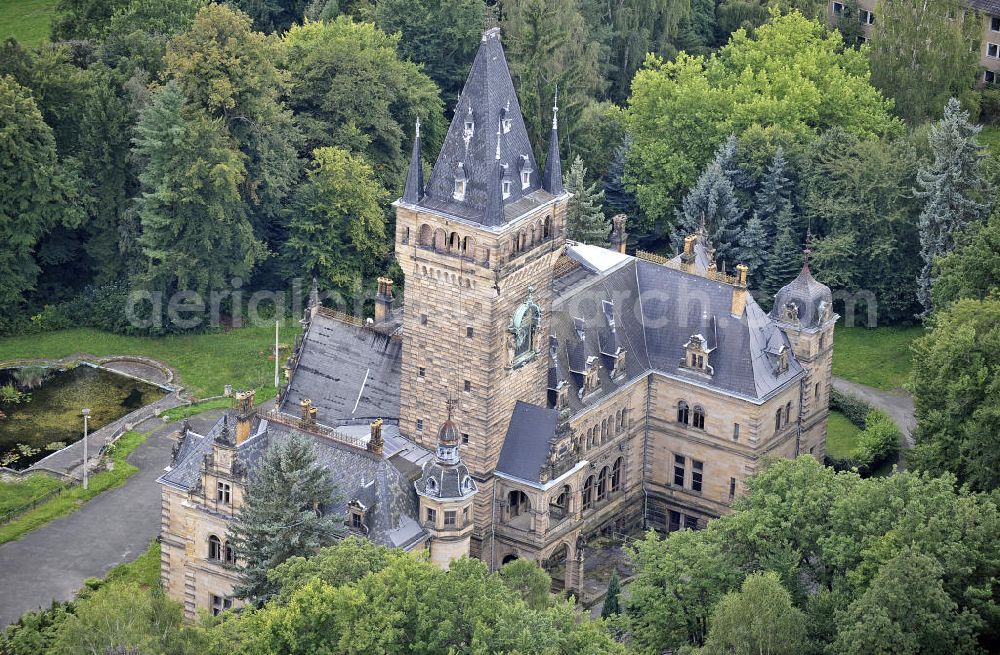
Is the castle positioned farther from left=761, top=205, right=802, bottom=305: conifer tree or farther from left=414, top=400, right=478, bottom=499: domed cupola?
left=761, top=205, right=802, bottom=305: conifer tree

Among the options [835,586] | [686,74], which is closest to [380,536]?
[835,586]

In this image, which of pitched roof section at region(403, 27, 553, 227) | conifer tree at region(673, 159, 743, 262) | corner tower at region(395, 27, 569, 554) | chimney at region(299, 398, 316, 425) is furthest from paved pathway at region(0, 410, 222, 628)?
conifer tree at region(673, 159, 743, 262)

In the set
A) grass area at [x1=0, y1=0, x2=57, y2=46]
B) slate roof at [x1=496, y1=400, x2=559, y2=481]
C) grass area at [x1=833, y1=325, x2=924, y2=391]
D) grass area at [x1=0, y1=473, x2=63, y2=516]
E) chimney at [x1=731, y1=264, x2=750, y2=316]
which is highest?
grass area at [x1=0, y1=0, x2=57, y2=46]

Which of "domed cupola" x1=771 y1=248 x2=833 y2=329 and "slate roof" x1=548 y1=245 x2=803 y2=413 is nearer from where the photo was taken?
"slate roof" x1=548 y1=245 x2=803 y2=413

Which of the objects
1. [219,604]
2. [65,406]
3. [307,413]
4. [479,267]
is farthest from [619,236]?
[65,406]

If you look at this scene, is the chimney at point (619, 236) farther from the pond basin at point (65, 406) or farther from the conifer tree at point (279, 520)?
the pond basin at point (65, 406)
